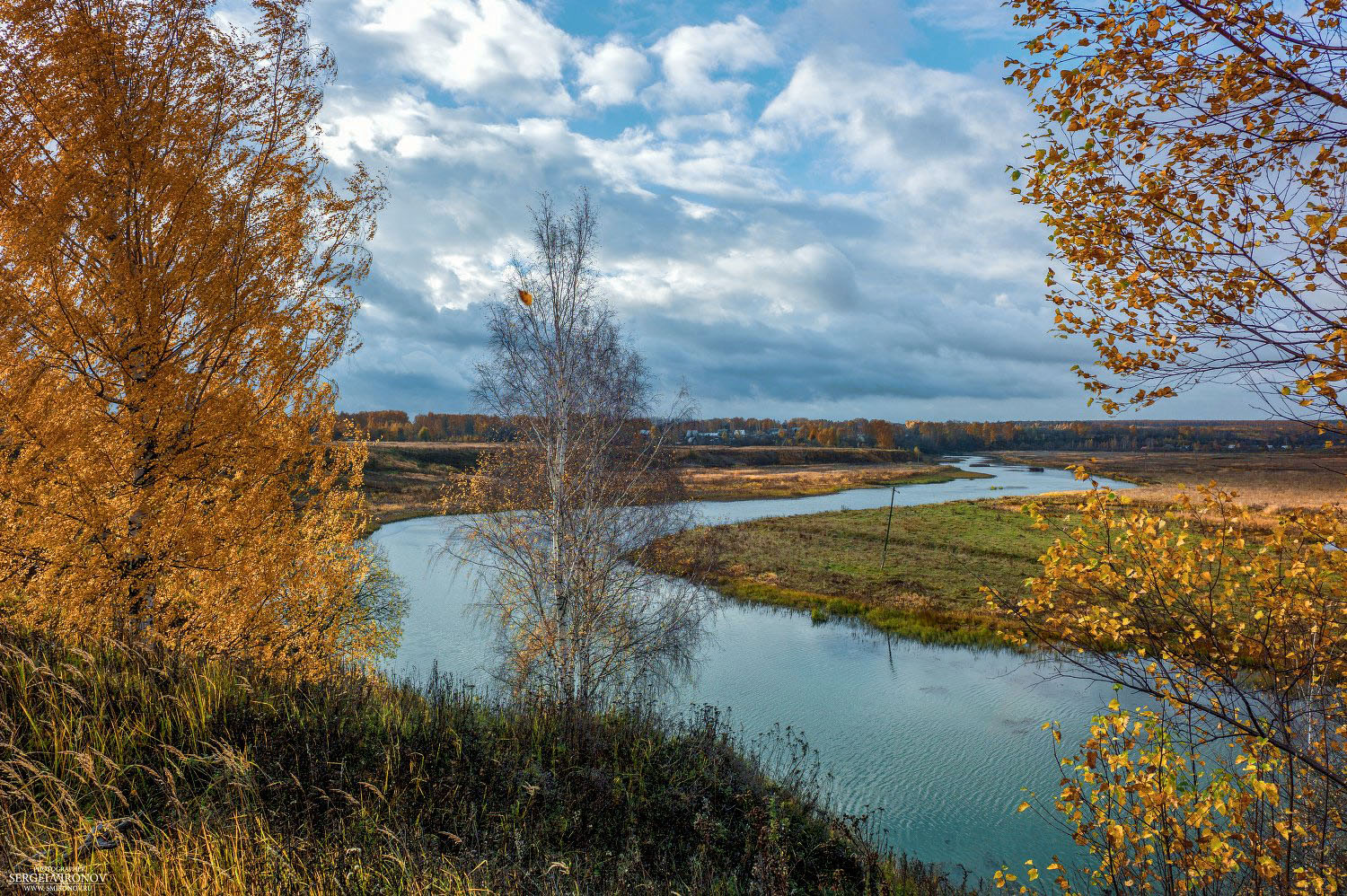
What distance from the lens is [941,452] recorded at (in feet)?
586

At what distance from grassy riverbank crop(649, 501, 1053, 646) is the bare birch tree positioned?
1555 millimetres

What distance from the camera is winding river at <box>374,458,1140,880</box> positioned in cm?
1100

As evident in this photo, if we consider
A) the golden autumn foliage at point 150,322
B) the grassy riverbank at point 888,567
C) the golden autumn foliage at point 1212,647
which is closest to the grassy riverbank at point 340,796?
the golden autumn foliage at point 150,322

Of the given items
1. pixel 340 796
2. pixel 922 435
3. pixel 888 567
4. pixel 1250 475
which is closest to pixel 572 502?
pixel 340 796

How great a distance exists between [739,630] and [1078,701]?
993 centimetres

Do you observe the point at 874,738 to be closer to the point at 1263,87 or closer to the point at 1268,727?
the point at 1268,727

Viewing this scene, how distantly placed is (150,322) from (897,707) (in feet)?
53.3

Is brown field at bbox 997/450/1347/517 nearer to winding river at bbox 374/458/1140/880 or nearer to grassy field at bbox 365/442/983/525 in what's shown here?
winding river at bbox 374/458/1140/880

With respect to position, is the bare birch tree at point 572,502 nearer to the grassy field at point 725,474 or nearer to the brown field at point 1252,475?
the brown field at point 1252,475

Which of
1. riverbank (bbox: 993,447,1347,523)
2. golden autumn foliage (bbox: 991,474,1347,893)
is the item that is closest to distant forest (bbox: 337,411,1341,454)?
riverbank (bbox: 993,447,1347,523)

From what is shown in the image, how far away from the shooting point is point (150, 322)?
5.50 meters

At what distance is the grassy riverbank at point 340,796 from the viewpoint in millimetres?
3822

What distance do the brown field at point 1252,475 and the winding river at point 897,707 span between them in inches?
120

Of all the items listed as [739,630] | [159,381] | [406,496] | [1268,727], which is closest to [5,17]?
[159,381]
